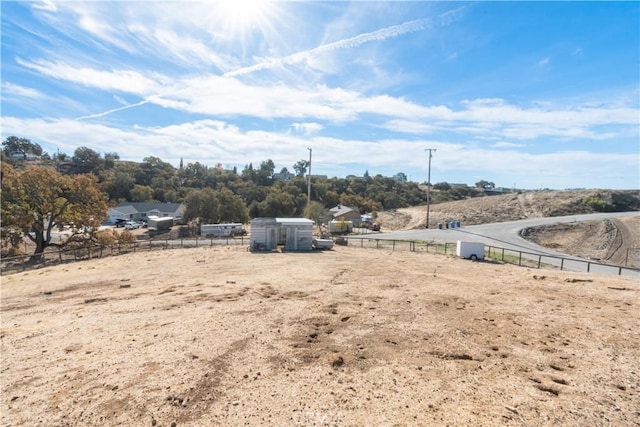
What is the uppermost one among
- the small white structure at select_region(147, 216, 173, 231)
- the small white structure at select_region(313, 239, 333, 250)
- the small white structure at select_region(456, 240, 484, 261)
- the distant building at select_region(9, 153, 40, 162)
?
the distant building at select_region(9, 153, 40, 162)

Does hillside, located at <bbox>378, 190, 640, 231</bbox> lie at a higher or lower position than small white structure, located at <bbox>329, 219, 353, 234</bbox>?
higher

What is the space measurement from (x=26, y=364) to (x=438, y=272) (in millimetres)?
17189

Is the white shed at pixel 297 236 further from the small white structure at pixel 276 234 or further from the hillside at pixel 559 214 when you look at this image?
the hillside at pixel 559 214

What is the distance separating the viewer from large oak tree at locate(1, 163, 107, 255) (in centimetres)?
2377

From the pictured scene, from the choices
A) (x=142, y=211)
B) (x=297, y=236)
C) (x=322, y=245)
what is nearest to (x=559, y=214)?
(x=322, y=245)

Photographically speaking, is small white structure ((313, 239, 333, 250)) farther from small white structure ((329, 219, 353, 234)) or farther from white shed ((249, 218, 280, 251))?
small white structure ((329, 219, 353, 234))

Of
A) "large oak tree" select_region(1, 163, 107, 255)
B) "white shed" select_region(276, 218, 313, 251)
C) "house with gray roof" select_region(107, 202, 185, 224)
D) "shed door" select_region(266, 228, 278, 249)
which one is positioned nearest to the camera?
"large oak tree" select_region(1, 163, 107, 255)

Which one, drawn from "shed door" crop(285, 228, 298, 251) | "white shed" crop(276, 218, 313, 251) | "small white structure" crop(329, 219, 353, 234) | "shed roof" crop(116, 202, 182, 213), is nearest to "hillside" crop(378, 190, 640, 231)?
"small white structure" crop(329, 219, 353, 234)

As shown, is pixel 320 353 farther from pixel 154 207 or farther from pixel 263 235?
pixel 154 207

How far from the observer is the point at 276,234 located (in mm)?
26031

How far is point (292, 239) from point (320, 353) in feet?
60.1

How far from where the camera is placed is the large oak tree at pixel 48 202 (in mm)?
23766

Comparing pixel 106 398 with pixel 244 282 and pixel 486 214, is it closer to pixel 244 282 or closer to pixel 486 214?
pixel 244 282

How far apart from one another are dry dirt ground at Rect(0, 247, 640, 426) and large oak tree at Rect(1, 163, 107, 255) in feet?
42.9
